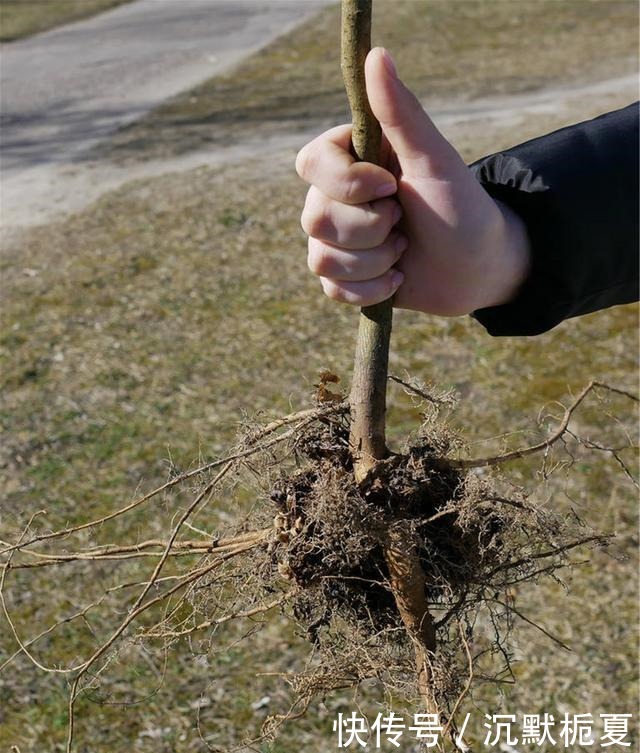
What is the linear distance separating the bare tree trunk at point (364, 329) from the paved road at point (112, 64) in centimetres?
639

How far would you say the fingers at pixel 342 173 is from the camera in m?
1.45

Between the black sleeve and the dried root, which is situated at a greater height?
the black sleeve

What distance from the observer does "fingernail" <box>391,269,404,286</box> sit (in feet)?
5.17

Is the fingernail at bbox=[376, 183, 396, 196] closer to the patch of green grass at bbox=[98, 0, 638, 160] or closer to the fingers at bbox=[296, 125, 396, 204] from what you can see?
the fingers at bbox=[296, 125, 396, 204]

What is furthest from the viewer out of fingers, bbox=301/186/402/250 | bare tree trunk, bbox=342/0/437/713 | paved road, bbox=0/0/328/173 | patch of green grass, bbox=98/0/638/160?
patch of green grass, bbox=98/0/638/160

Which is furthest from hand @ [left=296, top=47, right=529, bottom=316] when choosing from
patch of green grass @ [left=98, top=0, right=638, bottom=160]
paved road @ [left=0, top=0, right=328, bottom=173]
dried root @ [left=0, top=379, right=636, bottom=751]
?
patch of green grass @ [left=98, top=0, right=638, bottom=160]

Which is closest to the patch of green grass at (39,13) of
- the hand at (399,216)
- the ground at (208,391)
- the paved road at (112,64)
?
the paved road at (112,64)

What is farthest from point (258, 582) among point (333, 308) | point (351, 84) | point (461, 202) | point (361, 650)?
point (333, 308)

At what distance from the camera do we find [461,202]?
5.09 feet

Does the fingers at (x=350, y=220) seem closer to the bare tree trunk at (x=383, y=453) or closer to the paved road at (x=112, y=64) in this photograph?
the bare tree trunk at (x=383, y=453)

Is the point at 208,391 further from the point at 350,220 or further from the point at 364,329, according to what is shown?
the point at 350,220

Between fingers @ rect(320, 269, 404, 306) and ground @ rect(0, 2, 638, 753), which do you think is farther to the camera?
ground @ rect(0, 2, 638, 753)

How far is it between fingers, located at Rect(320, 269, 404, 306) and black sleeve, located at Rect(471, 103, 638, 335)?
1.04 ft

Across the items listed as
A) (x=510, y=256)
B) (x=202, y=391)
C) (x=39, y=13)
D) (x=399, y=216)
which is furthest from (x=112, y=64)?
(x=399, y=216)
